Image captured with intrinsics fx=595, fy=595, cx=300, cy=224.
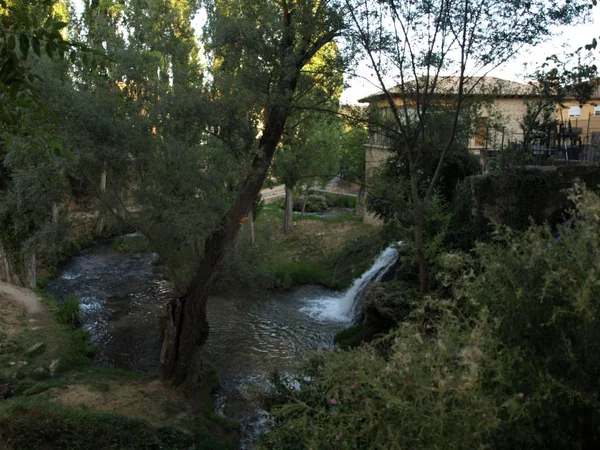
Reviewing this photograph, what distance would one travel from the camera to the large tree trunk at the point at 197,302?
13.4 m

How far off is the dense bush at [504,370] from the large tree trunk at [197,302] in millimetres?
8693

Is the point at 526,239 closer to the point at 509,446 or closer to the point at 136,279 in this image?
the point at 509,446

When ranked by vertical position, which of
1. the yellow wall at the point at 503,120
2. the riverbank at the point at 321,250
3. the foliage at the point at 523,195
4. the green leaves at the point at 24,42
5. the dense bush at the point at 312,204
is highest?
the yellow wall at the point at 503,120

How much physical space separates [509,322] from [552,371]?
0.47m

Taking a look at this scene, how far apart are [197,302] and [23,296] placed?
333 inches

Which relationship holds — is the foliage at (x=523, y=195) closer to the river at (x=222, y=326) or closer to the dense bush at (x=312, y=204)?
the river at (x=222, y=326)

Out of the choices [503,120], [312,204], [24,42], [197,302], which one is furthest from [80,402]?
[312,204]

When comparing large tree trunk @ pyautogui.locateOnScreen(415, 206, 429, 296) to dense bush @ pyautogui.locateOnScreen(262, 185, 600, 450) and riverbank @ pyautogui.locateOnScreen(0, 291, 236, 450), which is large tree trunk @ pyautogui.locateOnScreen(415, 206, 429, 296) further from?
dense bush @ pyautogui.locateOnScreen(262, 185, 600, 450)

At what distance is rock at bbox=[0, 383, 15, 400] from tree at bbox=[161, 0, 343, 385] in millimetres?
3155

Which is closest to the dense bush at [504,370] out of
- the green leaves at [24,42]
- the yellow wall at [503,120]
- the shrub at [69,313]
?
the green leaves at [24,42]

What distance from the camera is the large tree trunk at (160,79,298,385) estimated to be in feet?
43.8

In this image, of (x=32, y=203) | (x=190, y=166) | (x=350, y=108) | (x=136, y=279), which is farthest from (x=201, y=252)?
(x=136, y=279)

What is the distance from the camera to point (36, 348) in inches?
585

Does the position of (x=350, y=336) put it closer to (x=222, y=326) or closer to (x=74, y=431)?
(x=222, y=326)
